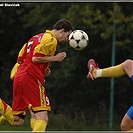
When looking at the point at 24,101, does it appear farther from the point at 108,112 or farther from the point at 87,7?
the point at 87,7

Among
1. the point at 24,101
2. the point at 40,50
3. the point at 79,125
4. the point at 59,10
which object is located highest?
the point at 59,10

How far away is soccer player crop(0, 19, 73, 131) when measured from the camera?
8.12 m

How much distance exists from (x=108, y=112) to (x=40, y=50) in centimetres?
843

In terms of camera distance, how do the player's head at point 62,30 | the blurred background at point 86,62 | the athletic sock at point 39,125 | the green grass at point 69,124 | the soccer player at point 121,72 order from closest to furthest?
the athletic sock at point 39,125 → the soccer player at point 121,72 → the player's head at point 62,30 → the green grass at point 69,124 → the blurred background at point 86,62

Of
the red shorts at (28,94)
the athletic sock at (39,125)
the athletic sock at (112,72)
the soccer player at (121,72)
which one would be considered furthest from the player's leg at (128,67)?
the athletic sock at (39,125)

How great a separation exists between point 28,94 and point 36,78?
25cm

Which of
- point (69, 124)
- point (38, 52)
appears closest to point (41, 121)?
point (38, 52)

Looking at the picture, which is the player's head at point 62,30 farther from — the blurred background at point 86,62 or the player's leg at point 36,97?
the blurred background at point 86,62

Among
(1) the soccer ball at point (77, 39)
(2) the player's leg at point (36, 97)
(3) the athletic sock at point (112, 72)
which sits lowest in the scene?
(2) the player's leg at point (36, 97)

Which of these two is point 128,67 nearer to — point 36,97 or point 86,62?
point 36,97

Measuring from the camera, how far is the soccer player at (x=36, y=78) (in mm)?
8117

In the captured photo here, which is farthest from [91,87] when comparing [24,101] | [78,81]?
[24,101]

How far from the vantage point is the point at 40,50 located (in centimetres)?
813

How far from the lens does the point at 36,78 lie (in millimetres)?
8266
